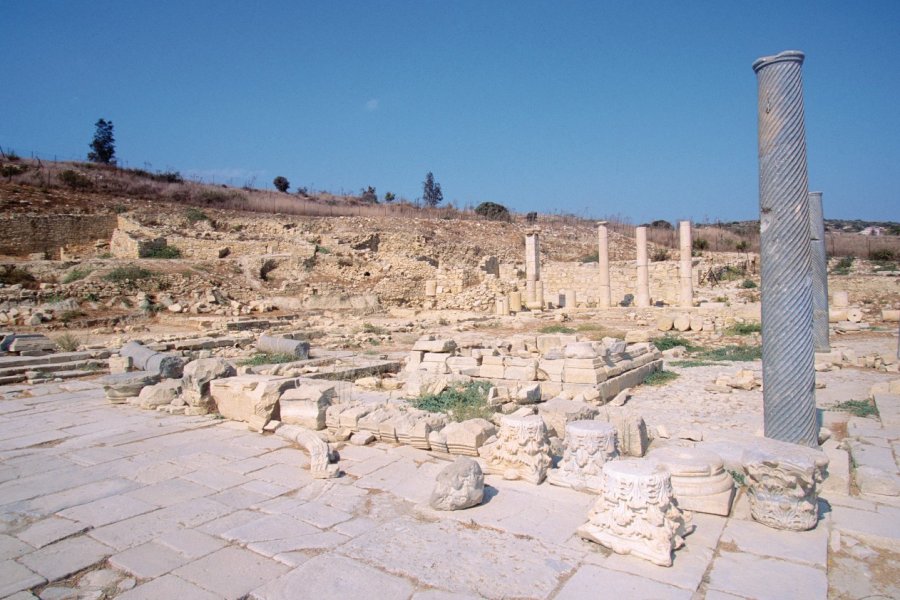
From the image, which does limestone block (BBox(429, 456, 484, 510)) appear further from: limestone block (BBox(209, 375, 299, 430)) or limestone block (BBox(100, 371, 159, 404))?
limestone block (BBox(100, 371, 159, 404))

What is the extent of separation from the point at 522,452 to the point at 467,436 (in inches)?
32.2

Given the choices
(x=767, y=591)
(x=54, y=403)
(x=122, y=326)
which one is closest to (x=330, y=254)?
(x=122, y=326)

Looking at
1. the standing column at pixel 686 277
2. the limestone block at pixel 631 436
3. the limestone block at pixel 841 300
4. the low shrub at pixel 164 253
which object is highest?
the low shrub at pixel 164 253

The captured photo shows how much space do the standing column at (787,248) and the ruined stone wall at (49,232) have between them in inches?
1268

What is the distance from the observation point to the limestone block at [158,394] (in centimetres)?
787

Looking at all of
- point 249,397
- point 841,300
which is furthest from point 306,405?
point 841,300

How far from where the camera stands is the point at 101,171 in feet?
136

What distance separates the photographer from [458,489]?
13.8 ft

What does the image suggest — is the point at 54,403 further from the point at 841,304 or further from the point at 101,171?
the point at 101,171

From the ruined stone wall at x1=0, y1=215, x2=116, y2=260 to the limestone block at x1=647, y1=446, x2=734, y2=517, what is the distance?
106ft

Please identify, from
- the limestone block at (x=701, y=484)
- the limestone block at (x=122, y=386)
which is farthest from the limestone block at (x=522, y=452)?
the limestone block at (x=122, y=386)

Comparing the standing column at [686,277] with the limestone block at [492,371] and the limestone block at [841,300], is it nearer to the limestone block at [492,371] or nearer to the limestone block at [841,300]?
the limestone block at [841,300]

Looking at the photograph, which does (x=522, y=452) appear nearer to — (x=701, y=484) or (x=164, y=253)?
(x=701, y=484)

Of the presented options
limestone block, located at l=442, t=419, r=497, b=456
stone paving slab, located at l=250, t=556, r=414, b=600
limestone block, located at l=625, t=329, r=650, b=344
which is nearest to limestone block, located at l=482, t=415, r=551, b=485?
limestone block, located at l=442, t=419, r=497, b=456
